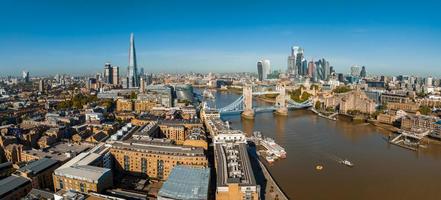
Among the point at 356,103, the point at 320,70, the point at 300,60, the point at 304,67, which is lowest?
the point at 356,103

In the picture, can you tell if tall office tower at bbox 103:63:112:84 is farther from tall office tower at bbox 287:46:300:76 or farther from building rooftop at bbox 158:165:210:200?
building rooftop at bbox 158:165:210:200

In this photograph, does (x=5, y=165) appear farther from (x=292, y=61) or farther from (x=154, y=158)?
(x=292, y=61)

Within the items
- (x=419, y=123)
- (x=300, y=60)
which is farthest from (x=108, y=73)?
(x=419, y=123)

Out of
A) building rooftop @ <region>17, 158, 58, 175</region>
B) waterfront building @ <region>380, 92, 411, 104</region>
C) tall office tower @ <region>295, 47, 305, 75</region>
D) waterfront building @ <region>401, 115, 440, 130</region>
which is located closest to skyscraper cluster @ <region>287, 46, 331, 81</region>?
tall office tower @ <region>295, 47, 305, 75</region>

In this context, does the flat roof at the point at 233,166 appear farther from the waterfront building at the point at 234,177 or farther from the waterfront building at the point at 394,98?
the waterfront building at the point at 394,98

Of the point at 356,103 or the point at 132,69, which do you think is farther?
the point at 132,69

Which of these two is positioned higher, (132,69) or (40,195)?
(132,69)

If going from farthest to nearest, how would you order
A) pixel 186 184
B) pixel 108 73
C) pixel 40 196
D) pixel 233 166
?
1. pixel 108 73
2. pixel 233 166
3. pixel 186 184
4. pixel 40 196
